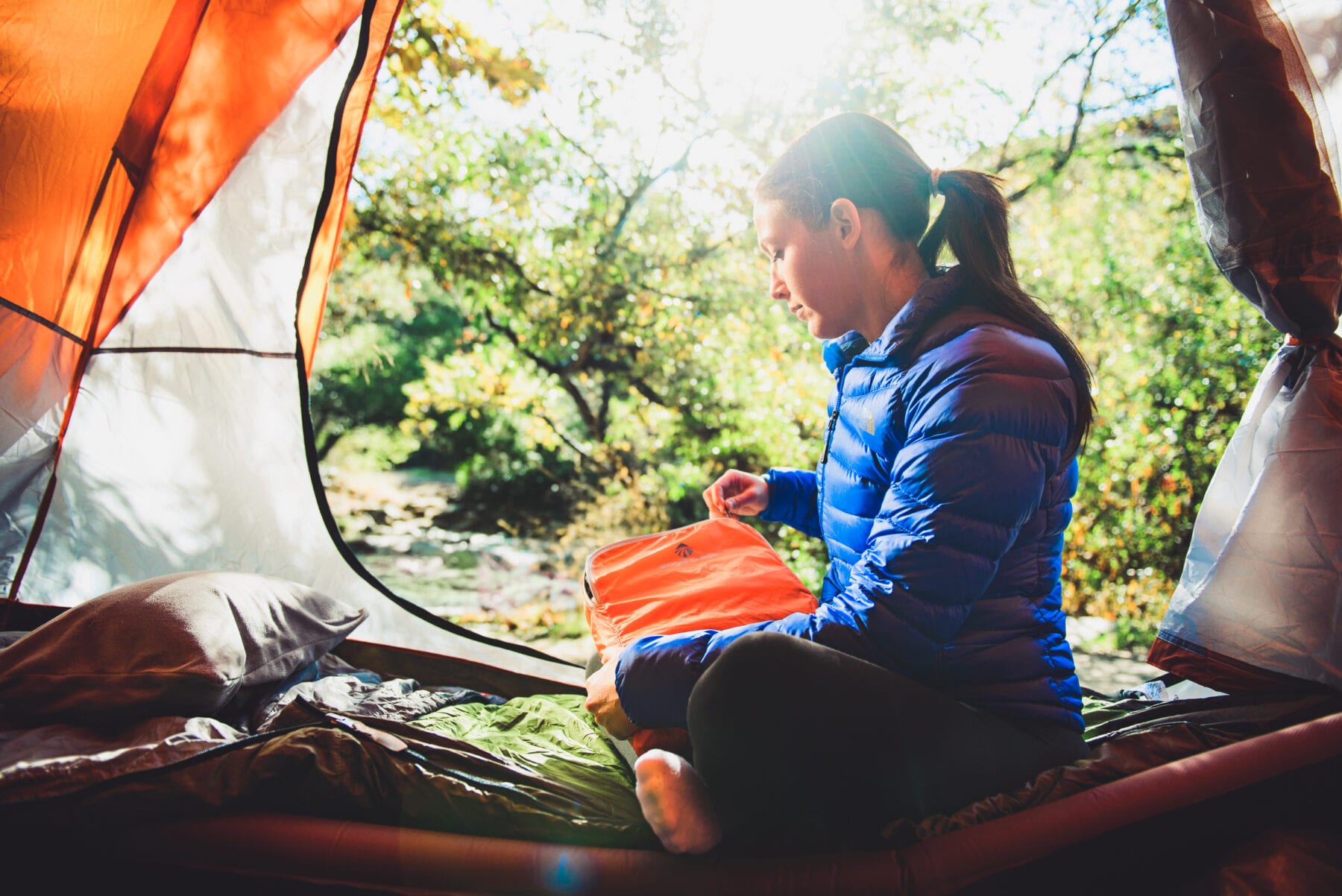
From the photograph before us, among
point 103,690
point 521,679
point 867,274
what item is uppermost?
point 867,274

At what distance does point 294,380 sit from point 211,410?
20cm

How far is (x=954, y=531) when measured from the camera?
3.00 feet

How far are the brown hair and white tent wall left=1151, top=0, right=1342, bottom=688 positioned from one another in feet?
1.52

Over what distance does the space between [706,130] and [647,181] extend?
1.15 feet

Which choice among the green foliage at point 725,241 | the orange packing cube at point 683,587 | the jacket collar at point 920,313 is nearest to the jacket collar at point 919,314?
the jacket collar at point 920,313

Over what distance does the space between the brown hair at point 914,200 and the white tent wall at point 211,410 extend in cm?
109

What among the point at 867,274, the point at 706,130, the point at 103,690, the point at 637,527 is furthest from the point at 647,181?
the point at 103,690

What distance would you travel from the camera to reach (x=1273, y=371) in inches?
55.3

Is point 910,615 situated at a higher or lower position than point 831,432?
lower

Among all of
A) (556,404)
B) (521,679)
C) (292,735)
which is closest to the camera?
(292,735)

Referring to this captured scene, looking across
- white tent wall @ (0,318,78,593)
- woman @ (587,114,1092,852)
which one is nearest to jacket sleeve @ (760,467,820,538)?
woman @ (587,114,1092,852)

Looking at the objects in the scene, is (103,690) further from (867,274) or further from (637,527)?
(637,527)

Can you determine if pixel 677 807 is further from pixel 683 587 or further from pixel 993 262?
pixel 993 262

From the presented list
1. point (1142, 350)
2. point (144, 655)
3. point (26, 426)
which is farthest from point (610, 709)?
point (1142, 350)
